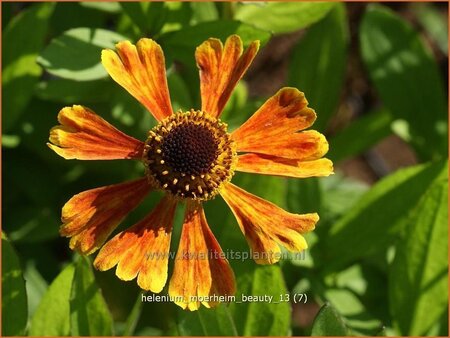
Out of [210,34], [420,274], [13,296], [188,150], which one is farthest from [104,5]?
[420,274]

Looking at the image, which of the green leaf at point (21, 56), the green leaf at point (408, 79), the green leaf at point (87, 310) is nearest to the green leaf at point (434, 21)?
the green leaf at point (408, 79)

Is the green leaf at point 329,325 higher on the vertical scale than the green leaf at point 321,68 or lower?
lower

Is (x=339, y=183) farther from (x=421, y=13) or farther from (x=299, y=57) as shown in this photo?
(x=421, y=13)

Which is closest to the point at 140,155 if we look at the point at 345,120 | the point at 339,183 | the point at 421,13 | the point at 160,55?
the point at 160,55

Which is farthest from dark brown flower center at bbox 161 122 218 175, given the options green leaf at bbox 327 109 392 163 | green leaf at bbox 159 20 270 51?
green leaf at bbox 327 109 392 163

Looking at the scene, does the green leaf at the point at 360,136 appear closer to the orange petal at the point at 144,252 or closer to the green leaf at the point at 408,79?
the green leaf at the point at 408,79

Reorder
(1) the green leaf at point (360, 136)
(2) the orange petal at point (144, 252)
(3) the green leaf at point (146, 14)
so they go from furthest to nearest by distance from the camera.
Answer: (1) the green leaf at point (360, 136), (3) the green leaf at point (146, 14), (2) the orange petal at point (144, 252)
